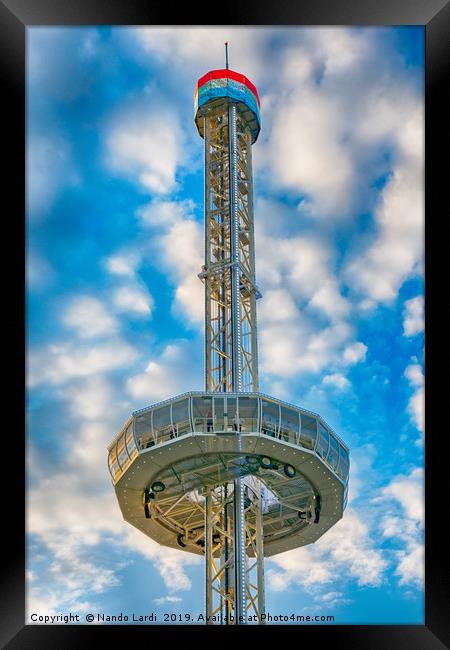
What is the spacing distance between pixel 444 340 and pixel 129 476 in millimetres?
25316

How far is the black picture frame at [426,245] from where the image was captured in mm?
28859

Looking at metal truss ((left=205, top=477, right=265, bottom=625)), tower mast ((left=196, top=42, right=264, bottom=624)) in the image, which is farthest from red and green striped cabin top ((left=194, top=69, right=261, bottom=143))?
metal truss ((left=205, top=477, right=265, bottom=625))

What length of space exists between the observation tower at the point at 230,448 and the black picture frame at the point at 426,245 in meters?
20.3

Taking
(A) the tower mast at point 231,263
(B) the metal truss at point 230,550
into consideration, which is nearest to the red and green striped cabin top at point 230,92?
(A) the tower mast at point 231,263

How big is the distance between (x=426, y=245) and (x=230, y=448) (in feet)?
74.6

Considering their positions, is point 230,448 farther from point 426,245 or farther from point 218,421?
point 426,245

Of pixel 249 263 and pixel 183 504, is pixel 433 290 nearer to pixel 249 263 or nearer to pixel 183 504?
pixel 183 504

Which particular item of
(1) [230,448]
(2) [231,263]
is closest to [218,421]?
(1) [230,448]

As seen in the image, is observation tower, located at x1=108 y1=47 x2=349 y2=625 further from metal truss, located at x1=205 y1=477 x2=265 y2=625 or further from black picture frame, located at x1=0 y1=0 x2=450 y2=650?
black picture frame, located at x1=0 y1=0 x2=450 y2=650

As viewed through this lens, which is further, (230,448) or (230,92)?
(230,92)

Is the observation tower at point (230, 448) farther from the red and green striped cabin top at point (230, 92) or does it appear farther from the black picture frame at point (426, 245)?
the black picture frame at point (426, 245)

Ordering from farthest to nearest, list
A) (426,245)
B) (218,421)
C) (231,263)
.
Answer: (231,263)
(218,421)
(426,245)

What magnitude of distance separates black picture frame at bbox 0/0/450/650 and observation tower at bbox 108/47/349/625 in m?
20.3

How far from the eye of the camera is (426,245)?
98.8 ft
